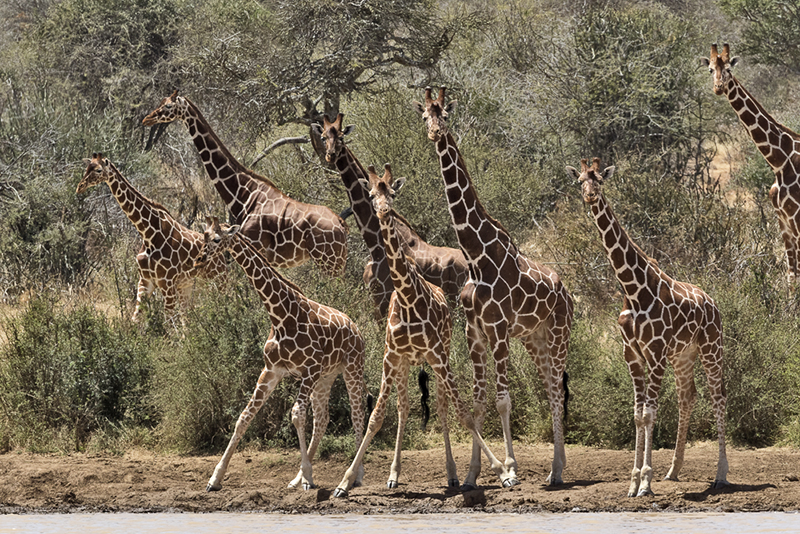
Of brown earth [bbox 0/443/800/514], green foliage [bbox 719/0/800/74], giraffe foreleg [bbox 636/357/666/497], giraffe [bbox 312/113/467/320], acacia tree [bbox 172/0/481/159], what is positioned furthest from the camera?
green foliage [bbox 719/0/800/74]

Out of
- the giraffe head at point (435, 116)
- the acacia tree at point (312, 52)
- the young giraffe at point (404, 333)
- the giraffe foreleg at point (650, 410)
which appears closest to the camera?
the giraffe foreleg at point (650, 410)

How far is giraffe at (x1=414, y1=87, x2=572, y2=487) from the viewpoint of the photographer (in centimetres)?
926

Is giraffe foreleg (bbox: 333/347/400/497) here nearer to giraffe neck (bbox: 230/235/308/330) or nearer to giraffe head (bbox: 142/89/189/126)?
giraffe neck (bbox: 230/235/308/330)

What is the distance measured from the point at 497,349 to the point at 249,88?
1129cm

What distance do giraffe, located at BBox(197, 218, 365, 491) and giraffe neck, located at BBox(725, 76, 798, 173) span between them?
380 cm

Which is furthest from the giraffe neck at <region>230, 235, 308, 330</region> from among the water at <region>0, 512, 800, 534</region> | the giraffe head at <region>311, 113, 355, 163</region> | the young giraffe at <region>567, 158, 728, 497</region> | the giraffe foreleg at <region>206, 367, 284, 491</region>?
the young giraffe at <region>567, 158, 728, 497</region>

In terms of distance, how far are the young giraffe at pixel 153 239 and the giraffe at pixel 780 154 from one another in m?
5.52

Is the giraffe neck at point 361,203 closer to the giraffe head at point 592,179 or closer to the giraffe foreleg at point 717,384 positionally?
the giraffe head at point 592,179

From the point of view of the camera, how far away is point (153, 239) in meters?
12.4

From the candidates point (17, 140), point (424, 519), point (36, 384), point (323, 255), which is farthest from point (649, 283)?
point (17, 140)

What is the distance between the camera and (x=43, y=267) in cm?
1831

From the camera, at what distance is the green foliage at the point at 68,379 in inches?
475

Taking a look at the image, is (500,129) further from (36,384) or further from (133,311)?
(36,384)

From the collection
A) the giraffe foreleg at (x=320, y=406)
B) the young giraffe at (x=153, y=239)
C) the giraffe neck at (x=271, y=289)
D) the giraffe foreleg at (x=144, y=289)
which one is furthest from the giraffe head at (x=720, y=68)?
the giraffe foreleg at (x=144, y=289)
